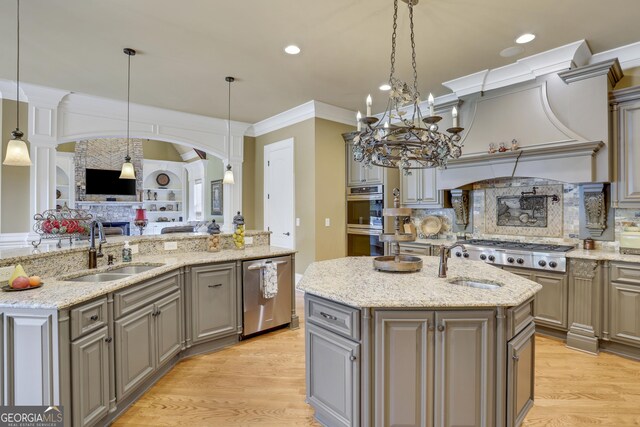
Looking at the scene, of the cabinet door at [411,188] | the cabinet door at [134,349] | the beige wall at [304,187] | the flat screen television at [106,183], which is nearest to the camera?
the cabinet door at [134,349]

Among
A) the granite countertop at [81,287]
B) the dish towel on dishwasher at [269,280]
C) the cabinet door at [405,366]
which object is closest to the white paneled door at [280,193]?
the dish towel on dishwasher at [269,280]

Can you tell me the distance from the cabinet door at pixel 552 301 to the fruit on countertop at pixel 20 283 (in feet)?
14.2

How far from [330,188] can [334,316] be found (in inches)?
138

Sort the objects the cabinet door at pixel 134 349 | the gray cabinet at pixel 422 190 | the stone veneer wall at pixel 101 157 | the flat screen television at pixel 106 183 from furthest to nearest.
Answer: the flat screen television at pixel 106 183 → the stone veneer wall at pixel 101 157 → the gray cabinet at pixel 422 190 → the cabinet door at pixel 134 349

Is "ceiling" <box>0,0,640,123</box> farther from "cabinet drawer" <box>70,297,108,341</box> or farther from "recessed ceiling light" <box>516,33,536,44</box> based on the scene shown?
"cabinet drawer" <box>70,297,108,341</box>

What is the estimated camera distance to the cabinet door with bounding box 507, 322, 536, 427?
1.74m

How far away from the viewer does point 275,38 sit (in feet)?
10.1

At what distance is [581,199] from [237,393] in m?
3.99

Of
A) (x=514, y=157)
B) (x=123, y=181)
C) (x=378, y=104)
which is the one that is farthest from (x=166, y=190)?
(x=514, y=157)

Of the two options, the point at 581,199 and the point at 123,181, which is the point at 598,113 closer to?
the point at 581,199

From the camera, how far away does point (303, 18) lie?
9.08 ft

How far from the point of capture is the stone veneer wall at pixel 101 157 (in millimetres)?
8336

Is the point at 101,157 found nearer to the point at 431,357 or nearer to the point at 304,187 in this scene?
the point at 304,187

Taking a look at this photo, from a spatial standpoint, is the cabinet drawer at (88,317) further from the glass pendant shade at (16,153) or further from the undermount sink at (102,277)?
the glass pendant shade at (16,153)
